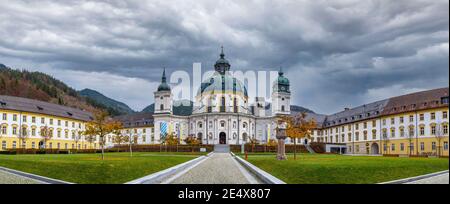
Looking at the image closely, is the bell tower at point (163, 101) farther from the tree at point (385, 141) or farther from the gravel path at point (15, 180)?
the gravel path at point (15, 180)

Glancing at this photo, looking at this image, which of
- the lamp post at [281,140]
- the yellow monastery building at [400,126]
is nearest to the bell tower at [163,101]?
the yellow monastery building at [400,126]

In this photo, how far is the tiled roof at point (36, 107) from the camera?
7656cm

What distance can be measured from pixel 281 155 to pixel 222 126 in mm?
65069

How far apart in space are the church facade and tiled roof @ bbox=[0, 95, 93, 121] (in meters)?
18.8

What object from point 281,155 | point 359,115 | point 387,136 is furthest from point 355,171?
point 359,115

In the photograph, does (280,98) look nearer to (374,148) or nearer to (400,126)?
(374,148)

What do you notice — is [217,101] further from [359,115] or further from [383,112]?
[383,112]

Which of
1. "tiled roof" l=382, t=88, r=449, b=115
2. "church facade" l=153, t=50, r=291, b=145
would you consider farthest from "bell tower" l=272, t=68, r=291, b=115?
"tiled roof" l=382, t=88, r=449, b=115

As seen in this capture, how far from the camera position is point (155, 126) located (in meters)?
107

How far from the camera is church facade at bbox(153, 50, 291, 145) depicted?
10006cm

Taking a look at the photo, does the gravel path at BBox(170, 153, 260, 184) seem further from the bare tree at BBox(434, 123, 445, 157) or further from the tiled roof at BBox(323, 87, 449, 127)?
the tiled roof at BBox(323, 87, 449, 127)

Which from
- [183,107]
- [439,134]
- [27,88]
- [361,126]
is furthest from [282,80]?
[27,88]

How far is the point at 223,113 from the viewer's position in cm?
9956

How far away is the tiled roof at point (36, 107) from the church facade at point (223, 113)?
18.8 meters
